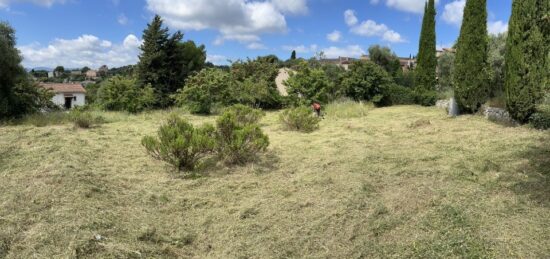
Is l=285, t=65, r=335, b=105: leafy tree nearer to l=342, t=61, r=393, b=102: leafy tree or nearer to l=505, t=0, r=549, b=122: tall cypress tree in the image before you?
l=342, t=61, r=393, b=102: leafy tree

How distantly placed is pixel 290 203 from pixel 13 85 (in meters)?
9.81

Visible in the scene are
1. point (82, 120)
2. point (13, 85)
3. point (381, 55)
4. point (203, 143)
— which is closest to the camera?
point (203, 143)

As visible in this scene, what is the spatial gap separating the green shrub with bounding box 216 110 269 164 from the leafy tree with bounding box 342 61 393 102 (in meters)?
10.1

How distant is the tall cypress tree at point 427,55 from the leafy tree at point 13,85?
13.9 m

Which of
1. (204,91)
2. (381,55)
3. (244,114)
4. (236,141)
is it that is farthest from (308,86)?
(381,55)

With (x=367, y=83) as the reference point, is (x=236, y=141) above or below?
below

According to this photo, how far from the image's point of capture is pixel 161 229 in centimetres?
336

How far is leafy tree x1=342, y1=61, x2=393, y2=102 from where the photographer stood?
14.9 metres

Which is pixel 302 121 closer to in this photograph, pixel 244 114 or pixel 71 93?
pixel 244 114

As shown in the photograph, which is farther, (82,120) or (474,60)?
(474,60)

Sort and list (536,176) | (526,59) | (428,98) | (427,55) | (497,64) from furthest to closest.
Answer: (427,55), (428,98), (497,64), (526,59), (536,176)

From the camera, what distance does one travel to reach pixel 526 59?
25.9 ft

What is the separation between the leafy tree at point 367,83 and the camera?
1494cm

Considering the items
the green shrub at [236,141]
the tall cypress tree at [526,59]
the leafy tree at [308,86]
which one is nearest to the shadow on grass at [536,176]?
the tall cypress tree at [526,59]
